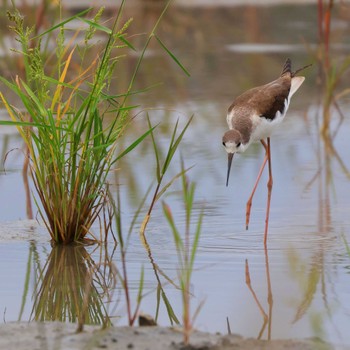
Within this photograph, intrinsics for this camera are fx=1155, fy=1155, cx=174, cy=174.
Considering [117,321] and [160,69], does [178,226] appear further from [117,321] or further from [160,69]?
[160,69]

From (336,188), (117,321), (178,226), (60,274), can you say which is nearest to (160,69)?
(336,188)

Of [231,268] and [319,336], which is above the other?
[231,268]

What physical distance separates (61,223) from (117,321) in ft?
3.83

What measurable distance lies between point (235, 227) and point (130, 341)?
2047 mm

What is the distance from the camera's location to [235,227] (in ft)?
17.9

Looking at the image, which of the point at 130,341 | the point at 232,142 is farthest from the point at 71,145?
the point at 130,341

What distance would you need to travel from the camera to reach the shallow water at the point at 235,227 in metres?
4.05

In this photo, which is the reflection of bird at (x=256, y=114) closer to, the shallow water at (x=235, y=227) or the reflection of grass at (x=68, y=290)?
the shallow water at (x=235, y=227)

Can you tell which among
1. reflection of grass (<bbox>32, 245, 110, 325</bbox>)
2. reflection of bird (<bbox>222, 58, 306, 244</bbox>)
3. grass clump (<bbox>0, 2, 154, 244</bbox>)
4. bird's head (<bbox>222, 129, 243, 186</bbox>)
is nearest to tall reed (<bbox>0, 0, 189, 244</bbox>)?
grass clump (<bbox>0, 2, 154, 244</bbox>)

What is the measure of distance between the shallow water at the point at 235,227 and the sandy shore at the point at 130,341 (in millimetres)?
228

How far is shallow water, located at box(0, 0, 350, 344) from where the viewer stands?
405 cm

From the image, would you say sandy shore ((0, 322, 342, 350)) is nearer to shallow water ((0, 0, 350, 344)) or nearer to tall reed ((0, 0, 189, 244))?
shallow water ((0, 0, 350, 344))

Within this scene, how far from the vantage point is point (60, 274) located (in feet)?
15.3

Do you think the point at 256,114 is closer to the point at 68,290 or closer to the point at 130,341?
the point at 68,290
